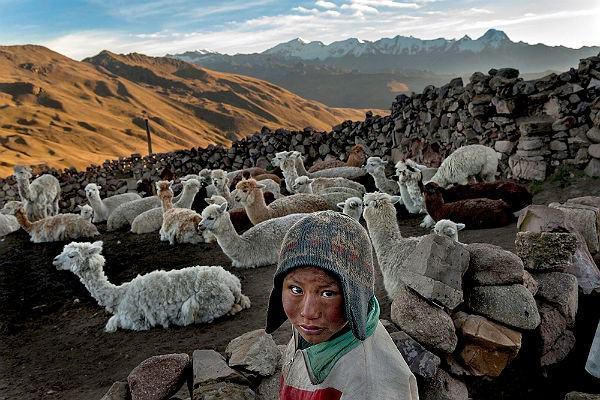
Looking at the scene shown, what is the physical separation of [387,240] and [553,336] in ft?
6.46

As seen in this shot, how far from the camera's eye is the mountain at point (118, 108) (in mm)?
44781

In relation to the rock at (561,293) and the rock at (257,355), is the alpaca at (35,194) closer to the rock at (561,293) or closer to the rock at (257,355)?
the rock at (257,355)

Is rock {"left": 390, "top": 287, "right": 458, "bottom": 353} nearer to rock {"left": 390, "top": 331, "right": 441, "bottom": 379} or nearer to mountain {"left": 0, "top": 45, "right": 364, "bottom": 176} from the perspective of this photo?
rock {"left": 390, "top": 331, "right": 441, "bottom": 379}

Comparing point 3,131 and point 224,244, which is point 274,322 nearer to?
point 224,244

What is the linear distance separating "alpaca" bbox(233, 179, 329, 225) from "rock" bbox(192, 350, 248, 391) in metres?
5.02

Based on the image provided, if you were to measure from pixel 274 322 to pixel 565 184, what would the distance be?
9.11m

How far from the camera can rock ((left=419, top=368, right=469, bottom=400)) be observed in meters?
3.86

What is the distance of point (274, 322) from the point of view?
6.60 feet

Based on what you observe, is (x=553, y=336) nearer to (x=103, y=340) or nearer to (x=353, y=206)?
(x=353, y=206)

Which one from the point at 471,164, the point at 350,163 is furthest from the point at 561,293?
the point at 350,163

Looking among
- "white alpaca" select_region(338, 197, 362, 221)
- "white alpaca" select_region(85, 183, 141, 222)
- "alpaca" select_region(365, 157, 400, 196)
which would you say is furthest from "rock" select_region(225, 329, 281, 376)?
"white alpaca" select_region(85, 183, 141, 222)

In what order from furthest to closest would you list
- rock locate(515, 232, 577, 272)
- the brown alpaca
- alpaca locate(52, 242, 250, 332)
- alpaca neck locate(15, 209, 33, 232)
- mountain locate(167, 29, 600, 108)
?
mountain locate(167, 29, 600, 108) < the brown alpaca < alpaca neck locate(15, 209, 33, 232) < alpaca locate(52, 242, 250, 332) < rock locate(515, 232, 577, 272)

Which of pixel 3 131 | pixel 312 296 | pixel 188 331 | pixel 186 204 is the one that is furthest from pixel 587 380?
pixel 3 131

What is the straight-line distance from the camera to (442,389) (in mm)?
3898
